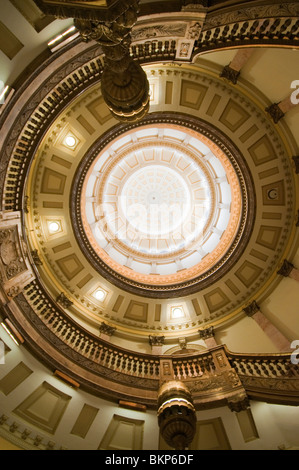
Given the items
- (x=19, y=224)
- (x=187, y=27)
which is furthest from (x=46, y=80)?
(x=19, y=224)

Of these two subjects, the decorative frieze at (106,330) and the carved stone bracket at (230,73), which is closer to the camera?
the carved stone bracket at (230,73)

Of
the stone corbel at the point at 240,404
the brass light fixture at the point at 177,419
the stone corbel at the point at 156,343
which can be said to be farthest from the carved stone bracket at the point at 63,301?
the brass light fixture at the point at 177,419

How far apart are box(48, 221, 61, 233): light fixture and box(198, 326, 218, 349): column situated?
9363mm

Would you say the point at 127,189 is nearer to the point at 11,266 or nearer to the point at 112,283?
the point at 112,283

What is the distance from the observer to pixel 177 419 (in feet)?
17.3

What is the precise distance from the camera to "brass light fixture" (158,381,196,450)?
17.1ft

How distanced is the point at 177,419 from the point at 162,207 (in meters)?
19.6

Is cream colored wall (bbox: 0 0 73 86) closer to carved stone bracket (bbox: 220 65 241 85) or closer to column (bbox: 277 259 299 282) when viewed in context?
carved stone bracket (bbox: 220 65 241 85)

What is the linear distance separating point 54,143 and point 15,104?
501 centimetres

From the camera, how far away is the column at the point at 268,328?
12.0 metres

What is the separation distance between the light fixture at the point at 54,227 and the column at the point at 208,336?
936cm

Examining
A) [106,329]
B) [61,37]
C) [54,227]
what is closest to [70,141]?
[54,227]

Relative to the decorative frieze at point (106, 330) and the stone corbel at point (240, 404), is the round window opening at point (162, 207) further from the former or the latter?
the stone corbel at point (240, 404)

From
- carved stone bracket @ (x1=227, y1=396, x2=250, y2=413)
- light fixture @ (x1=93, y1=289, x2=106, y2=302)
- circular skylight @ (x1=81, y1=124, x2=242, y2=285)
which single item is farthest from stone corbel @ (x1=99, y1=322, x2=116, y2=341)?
carved stone bracket @ (x1=227, y1=396, x2=250, y2=413)
